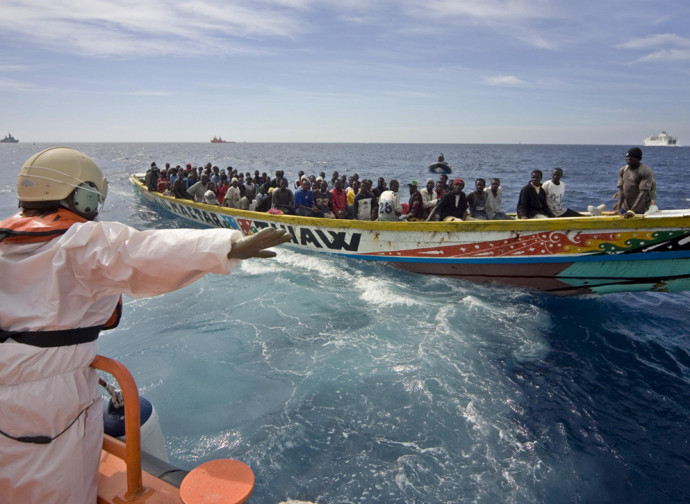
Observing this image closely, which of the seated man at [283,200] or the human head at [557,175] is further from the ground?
the human head at [557,175]

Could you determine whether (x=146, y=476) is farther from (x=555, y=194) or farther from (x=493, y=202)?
(x=493, y=202)

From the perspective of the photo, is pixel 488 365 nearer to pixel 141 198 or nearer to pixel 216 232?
pixel 216 232

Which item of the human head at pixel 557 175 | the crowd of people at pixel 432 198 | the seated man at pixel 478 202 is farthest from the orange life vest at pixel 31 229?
the seated man at pixel 478 202

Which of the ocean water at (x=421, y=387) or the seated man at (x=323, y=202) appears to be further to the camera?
the seated man at (x=323, y=202)

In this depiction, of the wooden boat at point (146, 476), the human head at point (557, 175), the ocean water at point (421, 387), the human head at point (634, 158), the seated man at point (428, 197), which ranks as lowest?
the ocean water at point (421, 387)

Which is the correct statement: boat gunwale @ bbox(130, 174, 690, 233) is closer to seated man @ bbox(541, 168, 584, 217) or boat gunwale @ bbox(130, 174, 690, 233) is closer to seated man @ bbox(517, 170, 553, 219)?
seated man @ bbox(517, 170, 553, 219)

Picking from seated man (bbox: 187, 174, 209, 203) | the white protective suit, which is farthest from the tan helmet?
seated man (bbox: 187, 174, 209, 203)

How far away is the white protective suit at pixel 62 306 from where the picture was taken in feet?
4.53

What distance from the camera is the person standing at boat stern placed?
1387mm

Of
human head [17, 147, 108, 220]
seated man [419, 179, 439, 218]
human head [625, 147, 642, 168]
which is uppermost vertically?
human head [625, 147, 642, 168]

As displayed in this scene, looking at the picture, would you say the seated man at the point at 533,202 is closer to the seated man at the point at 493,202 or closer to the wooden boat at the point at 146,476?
the seated man at the point at 493,202

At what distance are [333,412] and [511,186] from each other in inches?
1095

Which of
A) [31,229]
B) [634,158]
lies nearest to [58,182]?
[31,229]

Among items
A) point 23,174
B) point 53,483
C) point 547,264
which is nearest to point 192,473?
point 53,483
